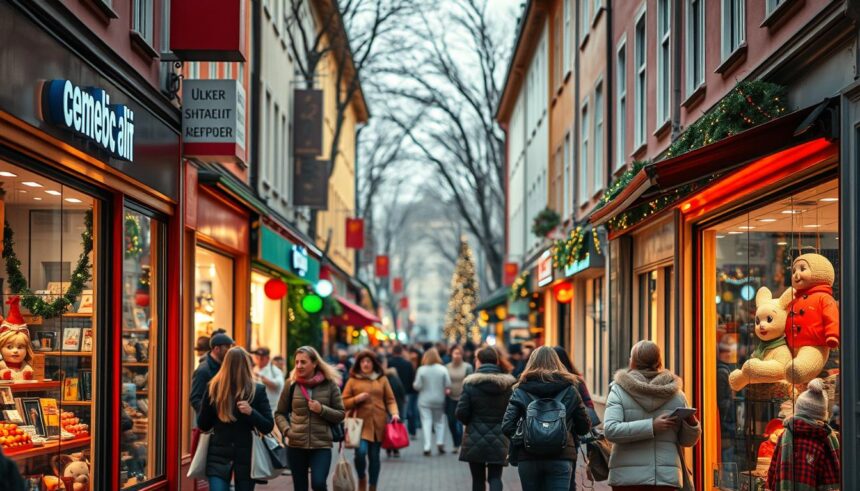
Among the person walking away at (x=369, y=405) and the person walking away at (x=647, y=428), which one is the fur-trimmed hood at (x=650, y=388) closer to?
the person walking away at (x=647, y=428)

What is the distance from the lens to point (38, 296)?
31.8ft

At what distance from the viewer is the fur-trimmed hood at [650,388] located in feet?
29.2

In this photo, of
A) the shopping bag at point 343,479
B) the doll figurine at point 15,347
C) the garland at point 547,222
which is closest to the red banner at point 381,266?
the garland at point 547,222


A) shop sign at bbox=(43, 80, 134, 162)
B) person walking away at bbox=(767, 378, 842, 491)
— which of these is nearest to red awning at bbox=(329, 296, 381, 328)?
shop sign at bbox=(43, 80, 134, 162)

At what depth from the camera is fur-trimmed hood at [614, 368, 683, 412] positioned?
351 inches

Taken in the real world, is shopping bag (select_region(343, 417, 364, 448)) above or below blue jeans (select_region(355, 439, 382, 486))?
above

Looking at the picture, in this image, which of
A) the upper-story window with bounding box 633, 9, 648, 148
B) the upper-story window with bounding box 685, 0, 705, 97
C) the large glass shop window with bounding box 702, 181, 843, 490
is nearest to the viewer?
the large glass shop window with bounding box 702, 181, 843, 490

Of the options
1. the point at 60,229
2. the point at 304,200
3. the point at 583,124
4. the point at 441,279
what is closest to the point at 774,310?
the point at 60,229

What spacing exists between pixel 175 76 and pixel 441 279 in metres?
147

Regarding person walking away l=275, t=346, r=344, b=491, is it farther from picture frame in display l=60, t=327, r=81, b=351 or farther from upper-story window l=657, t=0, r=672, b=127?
upper-story window l=657, t=0, r=672, b=127

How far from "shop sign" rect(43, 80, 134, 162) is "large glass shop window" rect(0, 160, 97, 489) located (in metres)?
0.46

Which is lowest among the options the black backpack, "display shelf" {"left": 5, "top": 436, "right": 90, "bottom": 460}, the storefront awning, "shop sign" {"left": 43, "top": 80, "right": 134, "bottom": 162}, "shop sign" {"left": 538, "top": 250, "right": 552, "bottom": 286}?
"display shelf" {"left": 5, "top": 436, "right": 90, "bottom": 460}

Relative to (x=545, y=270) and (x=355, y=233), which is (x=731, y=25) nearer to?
(x=545, y=270)

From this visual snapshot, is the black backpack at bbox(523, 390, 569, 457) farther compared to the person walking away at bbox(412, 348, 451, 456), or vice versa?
the person walking away at bbox(412, 348, 451, 456)
